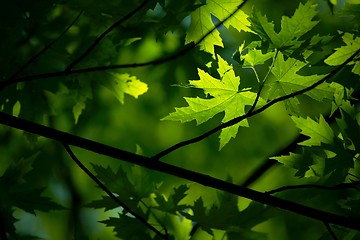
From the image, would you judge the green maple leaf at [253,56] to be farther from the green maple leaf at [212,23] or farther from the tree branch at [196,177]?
the tree branch at [196,177]

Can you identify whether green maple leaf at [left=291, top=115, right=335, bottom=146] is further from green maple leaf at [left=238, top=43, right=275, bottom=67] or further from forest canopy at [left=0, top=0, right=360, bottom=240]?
green maple leaf at [left=238, top=43, right=275, bottom=67]

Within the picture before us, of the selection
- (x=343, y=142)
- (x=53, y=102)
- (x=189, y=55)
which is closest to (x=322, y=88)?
(x=343, y=142)

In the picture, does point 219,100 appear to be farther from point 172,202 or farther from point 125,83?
point 125,83

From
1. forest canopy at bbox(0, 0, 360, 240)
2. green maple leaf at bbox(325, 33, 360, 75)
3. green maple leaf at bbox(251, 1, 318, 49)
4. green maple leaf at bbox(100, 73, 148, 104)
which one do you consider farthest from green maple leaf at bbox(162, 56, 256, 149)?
green maple leaf at bbox(100, 73, 148, 104)

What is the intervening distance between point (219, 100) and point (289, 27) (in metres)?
0.31

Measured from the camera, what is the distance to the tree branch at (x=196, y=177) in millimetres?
1272

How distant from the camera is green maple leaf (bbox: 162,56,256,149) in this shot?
5.00 ft

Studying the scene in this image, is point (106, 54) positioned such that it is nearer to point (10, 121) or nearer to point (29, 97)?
point (29, 97)

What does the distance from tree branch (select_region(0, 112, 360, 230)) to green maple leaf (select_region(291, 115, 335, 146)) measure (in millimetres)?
295

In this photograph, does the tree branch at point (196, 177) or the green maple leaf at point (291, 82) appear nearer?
the tree branch at point (196, 177)

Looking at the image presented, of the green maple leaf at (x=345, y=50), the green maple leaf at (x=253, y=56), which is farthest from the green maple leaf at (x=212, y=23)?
the green maple leaf at (x=345, y=50)

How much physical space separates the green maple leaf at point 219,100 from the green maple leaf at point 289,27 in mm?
158

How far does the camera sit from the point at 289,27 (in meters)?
1.42

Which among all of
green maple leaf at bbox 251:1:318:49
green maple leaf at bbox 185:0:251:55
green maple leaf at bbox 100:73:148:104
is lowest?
green maple leaf at bbox 251:1:318:49
